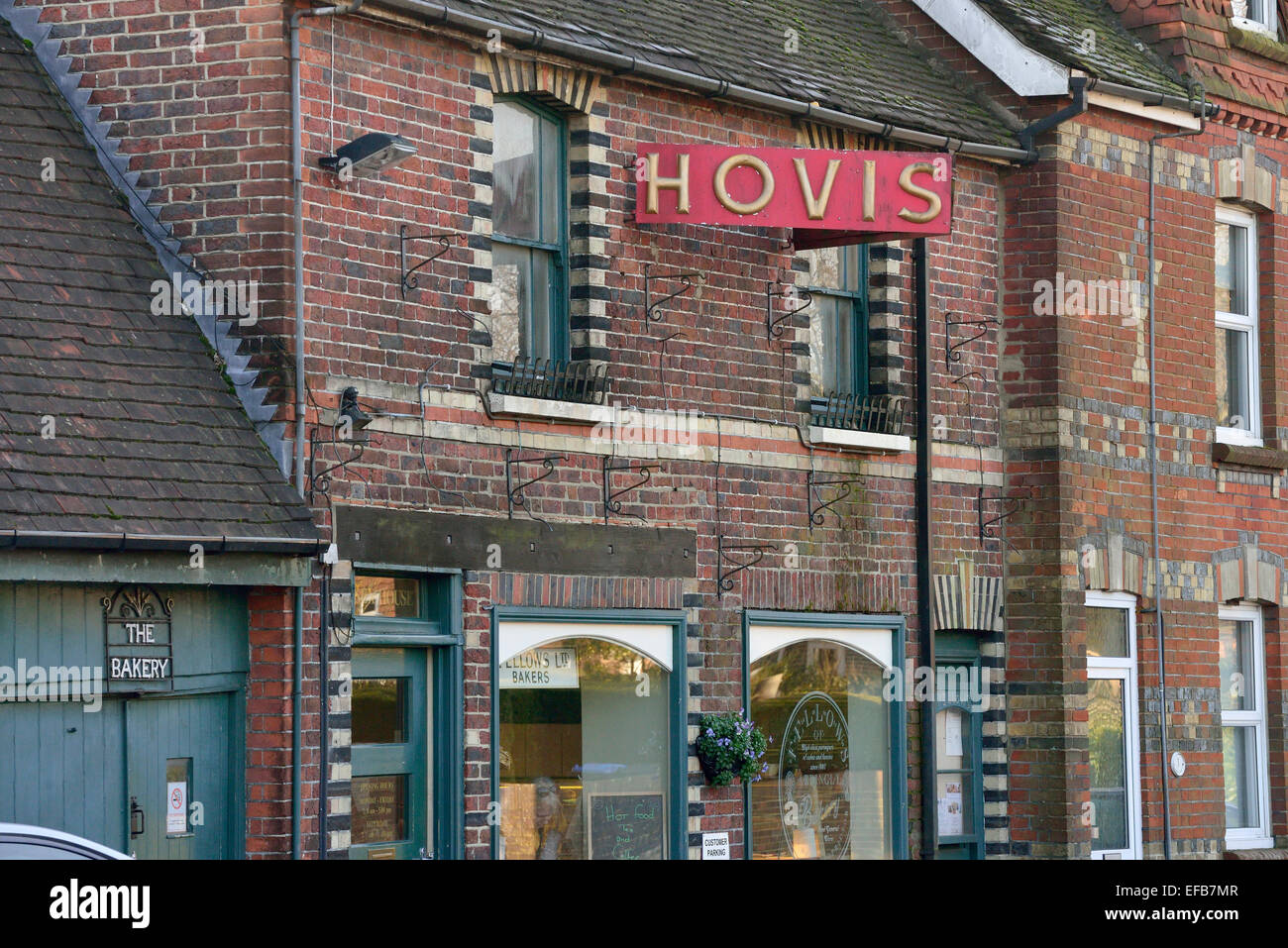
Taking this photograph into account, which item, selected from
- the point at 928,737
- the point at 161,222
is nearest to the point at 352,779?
the point at 161,222

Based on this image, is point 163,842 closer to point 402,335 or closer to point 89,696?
point 89,696

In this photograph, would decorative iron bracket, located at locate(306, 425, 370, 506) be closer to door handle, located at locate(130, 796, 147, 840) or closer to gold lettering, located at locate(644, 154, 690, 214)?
door handle, located at locate(130, 796, 147, 840)

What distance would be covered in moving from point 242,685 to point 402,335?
89.9 inches

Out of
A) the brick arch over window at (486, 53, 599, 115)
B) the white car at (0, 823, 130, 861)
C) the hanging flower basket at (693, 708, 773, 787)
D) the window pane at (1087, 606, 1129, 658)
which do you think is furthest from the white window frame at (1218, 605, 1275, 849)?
the white car at (0, 823, 130, 861)

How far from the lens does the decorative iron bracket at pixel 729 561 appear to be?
45.9 feet

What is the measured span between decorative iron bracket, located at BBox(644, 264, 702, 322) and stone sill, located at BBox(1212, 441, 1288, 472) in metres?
6.03

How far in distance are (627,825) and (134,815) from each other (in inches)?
148

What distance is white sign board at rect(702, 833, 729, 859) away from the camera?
1375 centimetres

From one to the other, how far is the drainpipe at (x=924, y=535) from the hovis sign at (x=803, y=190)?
73cm

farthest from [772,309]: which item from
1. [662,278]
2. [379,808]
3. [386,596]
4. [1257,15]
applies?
[1257,15]

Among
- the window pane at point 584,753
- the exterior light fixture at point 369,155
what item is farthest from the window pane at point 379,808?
the exterior light fixture at point 369,155

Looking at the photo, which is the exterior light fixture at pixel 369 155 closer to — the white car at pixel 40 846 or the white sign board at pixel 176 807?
the white sign board at pixel 176 807

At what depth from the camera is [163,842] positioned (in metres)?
10.9

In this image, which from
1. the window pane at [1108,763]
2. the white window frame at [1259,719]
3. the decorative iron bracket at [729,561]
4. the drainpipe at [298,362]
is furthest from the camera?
the white window frame at [1259,719]
